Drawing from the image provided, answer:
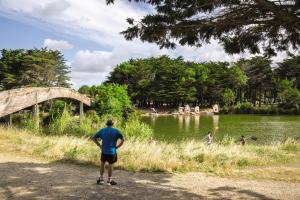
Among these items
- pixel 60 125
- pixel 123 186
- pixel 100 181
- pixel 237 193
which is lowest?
pixel 237 193

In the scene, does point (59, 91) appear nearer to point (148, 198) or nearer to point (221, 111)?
point (148, 198)

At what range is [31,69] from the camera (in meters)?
55.2

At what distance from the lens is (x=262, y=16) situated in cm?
785

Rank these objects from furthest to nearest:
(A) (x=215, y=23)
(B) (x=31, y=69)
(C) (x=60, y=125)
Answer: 1. (B) (x=31, y=69)
2. (C) (x=60, y=125)
3. (A) (x=215, y=23)

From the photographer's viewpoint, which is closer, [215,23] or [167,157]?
[215,23]

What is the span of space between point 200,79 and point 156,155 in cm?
7206

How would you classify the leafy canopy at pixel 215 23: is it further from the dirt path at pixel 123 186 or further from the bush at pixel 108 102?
the bush at pixel 108 102

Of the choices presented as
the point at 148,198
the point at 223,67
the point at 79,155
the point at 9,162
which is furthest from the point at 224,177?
the point at 223,67

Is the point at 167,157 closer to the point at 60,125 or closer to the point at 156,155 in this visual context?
the point at 156,155

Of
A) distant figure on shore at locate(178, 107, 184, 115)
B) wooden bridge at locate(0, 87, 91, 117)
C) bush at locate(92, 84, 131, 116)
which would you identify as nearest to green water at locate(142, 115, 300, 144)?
bush at locate(92, 84, 131, 116)

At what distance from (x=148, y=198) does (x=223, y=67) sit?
270ft

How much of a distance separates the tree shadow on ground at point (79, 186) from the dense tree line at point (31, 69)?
150 feet

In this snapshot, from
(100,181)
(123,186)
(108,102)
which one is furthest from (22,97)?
(108,102)

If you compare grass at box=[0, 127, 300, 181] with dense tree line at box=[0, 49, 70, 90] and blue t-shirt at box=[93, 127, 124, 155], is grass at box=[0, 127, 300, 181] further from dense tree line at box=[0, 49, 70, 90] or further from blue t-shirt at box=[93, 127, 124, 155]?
dense tree line at box=[0, 49, 70, 90]
